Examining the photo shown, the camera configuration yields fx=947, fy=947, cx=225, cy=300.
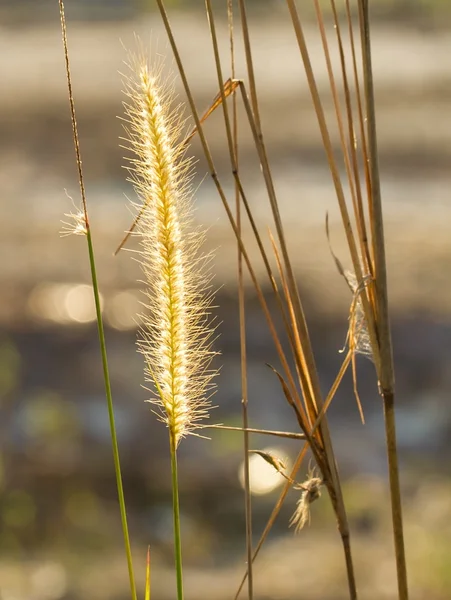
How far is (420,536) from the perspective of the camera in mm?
2748

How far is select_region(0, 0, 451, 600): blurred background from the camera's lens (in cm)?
275

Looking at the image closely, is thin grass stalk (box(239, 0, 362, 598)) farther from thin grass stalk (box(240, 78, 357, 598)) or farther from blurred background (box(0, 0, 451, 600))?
blurred background (box(0, 0, 451, 600))

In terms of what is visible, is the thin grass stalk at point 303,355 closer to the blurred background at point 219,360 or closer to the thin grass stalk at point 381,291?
the thin grass stalk at point 381,291

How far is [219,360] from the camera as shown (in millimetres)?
3715

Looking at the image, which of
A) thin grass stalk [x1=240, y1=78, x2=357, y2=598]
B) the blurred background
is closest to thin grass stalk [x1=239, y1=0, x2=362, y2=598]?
thin grass stalk [x1=240, y1=78, x2=357, y2=598]

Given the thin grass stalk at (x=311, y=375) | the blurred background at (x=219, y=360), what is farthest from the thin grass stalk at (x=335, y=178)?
the blurred background at (x=219, y=360)

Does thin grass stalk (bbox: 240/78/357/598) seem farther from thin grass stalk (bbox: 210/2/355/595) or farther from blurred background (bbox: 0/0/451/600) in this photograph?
blurred background (bbox: 0/0/451/600)

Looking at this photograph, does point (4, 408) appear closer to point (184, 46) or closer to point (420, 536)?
point (420, 536)

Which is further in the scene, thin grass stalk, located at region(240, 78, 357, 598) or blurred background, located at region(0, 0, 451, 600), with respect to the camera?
blurred background, located at region(0, 0, 451, 600)

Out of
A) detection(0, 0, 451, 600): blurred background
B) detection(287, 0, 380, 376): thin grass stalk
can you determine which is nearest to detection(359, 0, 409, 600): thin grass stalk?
detection(287, 0, 380, 376): thin grass stalk

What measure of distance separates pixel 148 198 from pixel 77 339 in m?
3.17

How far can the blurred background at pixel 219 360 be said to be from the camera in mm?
2750

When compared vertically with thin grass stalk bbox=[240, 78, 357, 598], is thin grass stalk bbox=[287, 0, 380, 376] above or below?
above

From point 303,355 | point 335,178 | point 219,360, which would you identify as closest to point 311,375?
point 303,355
